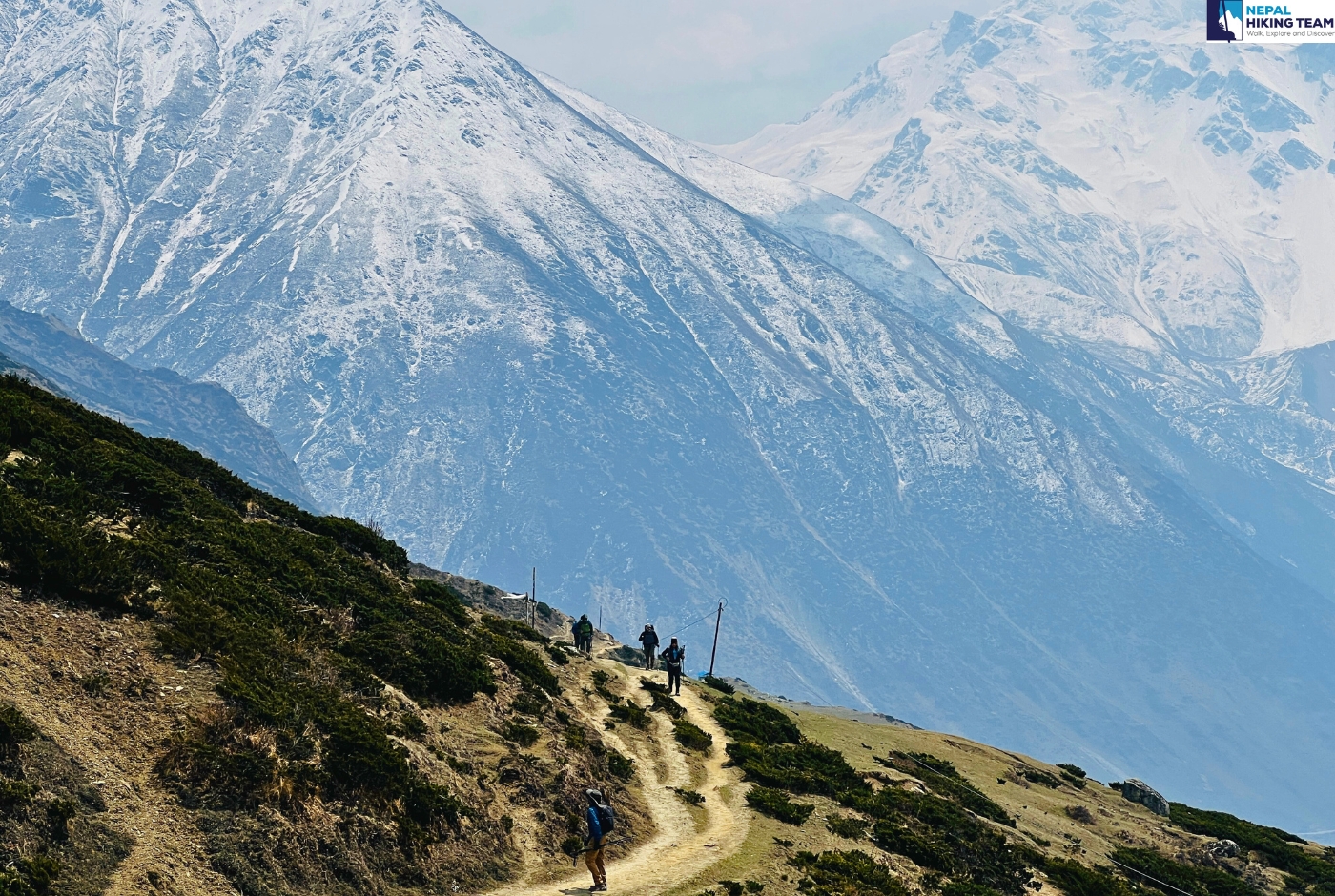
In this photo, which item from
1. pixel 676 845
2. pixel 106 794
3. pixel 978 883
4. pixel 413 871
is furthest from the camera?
pixel 978 883

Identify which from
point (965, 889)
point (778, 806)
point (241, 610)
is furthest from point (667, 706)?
point (241, 610)

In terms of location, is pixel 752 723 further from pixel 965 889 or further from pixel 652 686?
pixel 965 889

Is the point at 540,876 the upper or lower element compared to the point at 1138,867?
lower

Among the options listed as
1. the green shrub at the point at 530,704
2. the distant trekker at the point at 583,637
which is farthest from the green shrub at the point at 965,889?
the distant trekker at the point at 583,637

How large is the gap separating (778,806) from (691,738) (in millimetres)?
7885

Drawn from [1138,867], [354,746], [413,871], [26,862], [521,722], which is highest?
[1138,867]

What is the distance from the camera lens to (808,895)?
3016 cm

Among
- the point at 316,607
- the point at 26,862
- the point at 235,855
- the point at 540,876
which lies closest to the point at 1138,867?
the point at 540,876

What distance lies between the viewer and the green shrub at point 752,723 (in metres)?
49.1

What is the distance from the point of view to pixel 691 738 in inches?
1758

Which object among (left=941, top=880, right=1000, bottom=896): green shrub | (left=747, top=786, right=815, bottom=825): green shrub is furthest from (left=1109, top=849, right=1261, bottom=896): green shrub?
(left=747, top=786, right=815, bottom=825): green shrub

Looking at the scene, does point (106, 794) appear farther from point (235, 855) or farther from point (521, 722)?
point (521, 722)

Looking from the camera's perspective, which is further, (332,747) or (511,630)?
(511,630)

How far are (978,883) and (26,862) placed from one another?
26083mm
